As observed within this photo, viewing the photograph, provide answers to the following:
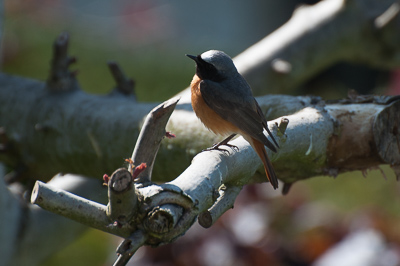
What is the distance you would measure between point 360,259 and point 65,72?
7.31 ft

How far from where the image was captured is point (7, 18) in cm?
927

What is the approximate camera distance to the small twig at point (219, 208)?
1651 millimetres

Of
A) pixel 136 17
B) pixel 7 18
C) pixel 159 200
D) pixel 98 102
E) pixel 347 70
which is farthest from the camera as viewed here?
pixel 136 17

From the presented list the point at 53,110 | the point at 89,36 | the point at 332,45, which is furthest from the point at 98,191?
the point at 89,36

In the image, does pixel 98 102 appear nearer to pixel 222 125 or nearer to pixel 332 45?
pixel 222 125

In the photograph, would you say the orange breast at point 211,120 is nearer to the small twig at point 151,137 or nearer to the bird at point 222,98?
the bird at point 222,98

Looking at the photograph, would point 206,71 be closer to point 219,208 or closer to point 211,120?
point 211,120

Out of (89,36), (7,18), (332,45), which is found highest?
(332,45)

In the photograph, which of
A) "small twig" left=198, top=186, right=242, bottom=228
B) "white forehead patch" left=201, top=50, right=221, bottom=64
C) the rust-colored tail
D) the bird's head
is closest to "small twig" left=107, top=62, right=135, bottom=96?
the bird's head

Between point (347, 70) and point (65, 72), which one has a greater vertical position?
point (65, 72)

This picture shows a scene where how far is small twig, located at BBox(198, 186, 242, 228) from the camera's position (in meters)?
1.65

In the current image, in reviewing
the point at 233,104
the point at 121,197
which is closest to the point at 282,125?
the point at 233,104

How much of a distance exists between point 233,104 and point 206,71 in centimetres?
24

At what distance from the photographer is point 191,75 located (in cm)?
815
